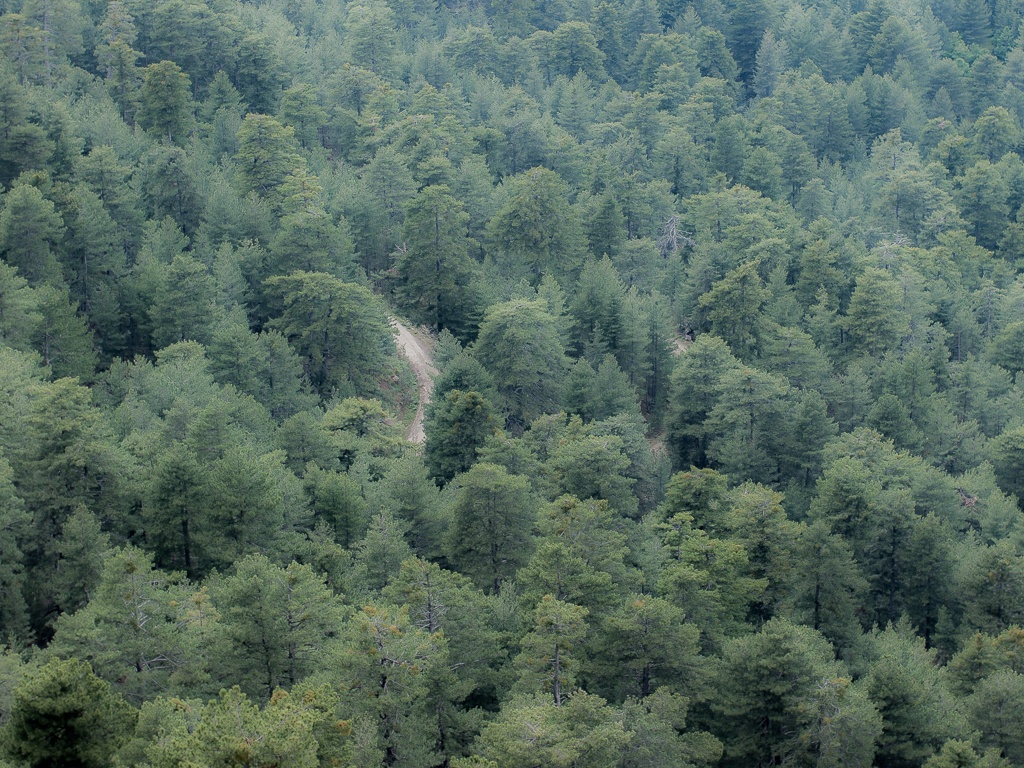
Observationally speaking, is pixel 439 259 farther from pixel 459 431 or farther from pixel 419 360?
pixel 459 431

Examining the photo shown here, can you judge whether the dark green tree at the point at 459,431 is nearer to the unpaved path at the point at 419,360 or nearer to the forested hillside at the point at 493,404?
the forested hillside at the point at 493,404

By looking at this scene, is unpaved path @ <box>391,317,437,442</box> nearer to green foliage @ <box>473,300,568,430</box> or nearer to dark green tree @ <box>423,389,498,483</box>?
green foliage @ <box>473,300,568,430</box>

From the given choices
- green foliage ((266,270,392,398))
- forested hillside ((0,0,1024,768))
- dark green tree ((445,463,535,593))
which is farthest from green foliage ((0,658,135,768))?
green foliage ((266,270,392,398))

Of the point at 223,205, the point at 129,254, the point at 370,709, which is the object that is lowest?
the point at 129,254

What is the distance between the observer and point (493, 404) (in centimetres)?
5753

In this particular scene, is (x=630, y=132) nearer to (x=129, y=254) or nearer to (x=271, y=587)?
(x=129, y=254)

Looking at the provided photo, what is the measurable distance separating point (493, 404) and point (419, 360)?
12057mm

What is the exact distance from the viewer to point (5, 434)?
4075 cm

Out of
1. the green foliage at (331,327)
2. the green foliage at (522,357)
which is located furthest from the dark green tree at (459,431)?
the green foliage at (331,327)

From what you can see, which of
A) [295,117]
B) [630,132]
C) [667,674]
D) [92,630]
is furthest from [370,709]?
[630,132]

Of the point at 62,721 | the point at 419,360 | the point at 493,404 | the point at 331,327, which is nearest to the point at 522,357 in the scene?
the point at 493,404

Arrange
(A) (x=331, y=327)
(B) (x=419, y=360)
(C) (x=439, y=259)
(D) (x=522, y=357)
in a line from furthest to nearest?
(C) (x=439, y=259) < (B) (x=419, y=360) < (D) (x=522, y=357) < (A) (x=331, y=327)

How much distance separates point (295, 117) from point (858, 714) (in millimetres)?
66011

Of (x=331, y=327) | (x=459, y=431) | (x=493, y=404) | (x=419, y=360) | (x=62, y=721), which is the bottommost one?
(x=419, y=360)
